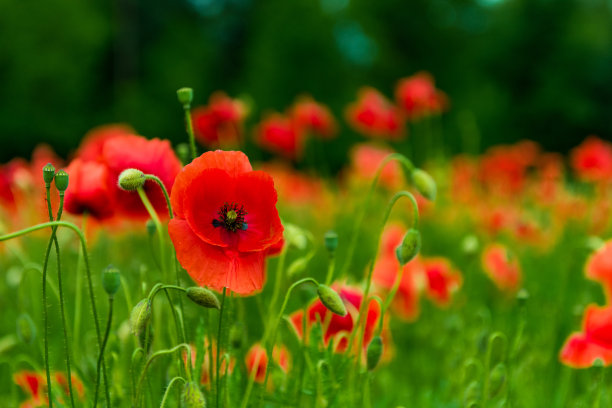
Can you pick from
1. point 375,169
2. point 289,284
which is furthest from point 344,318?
point 375,169

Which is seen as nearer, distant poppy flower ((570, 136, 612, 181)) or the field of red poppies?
the field of red poppies

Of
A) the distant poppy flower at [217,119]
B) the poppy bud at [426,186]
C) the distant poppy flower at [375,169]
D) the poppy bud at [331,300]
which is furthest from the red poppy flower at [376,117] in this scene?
the poppy bud at [331,300]

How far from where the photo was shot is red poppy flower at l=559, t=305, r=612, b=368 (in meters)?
1.37

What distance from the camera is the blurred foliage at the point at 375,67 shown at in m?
16.2

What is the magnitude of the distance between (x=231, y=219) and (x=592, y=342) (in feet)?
2.64

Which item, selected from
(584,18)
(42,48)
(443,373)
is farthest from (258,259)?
(584,18)

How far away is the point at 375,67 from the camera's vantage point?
18031mm

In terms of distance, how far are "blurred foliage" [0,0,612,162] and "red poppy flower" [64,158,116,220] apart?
1185cm

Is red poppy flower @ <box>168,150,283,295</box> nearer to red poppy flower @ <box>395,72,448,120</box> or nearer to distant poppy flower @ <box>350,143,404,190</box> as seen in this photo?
distant poppy flower @ <box>350,143,404,190</box>

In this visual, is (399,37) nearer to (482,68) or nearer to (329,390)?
(482,68)

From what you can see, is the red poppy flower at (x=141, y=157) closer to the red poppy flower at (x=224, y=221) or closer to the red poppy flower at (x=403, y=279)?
the red poppy flower at (x=224, y=221)

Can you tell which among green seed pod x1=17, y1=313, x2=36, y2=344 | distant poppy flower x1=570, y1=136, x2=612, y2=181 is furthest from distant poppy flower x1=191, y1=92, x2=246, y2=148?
distant poppy flower x1=570, y1=136, x2=612, y2=181

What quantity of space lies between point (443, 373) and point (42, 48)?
17591 millimetres

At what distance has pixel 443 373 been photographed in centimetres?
236
